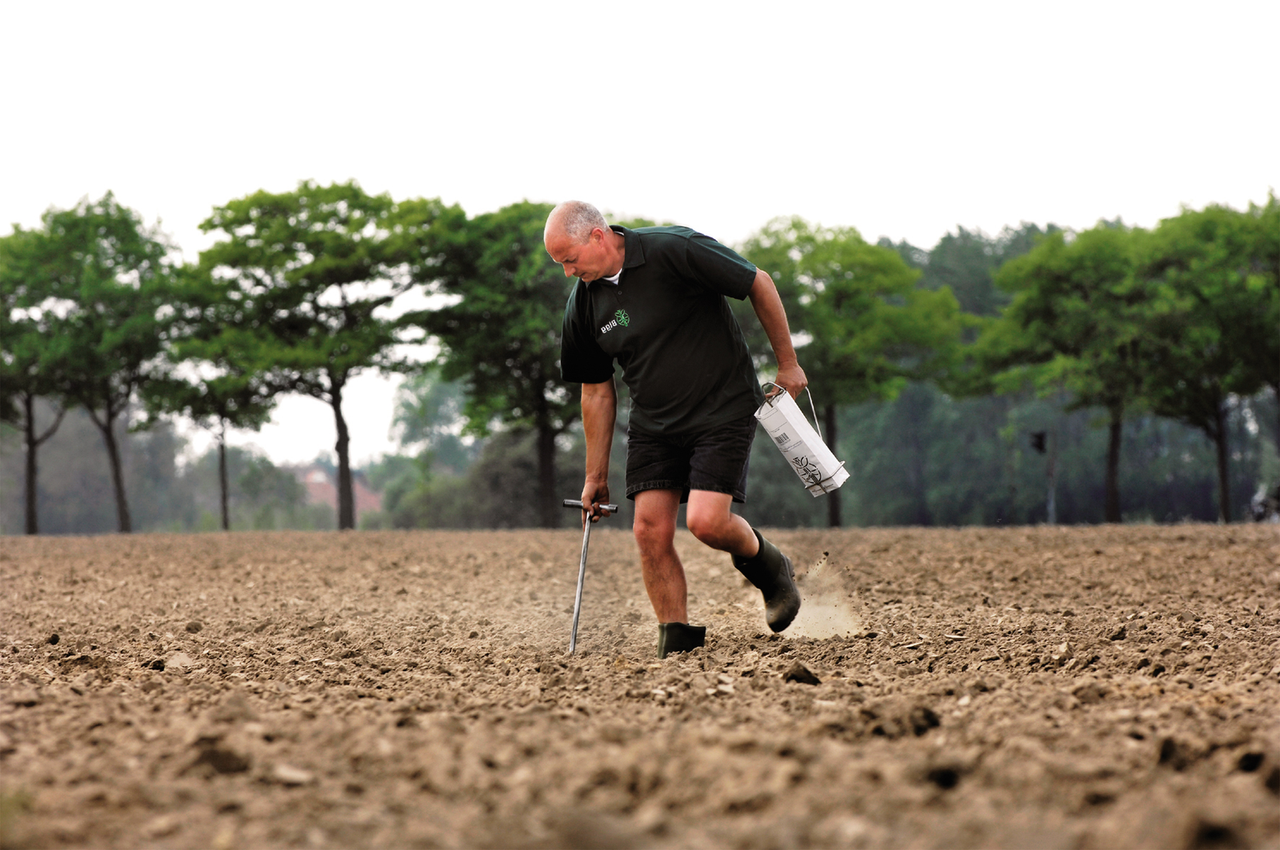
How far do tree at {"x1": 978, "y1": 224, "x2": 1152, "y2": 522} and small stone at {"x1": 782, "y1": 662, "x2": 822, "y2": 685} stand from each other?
984 inches

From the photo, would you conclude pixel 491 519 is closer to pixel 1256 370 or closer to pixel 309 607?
pixel 1256 370

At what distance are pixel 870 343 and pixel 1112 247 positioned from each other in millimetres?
6916

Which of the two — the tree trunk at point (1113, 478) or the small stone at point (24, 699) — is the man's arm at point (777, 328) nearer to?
the small stone at point (24, 699)

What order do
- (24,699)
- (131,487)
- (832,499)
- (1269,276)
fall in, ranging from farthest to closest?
(131,487)
(832,499)
(1269,276)
(24,699)

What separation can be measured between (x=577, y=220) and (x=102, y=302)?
2723 cm

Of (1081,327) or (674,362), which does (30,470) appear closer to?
(1081,327)

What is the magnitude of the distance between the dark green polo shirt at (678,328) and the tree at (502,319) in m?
22.0

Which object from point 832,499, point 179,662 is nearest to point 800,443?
point 179,662

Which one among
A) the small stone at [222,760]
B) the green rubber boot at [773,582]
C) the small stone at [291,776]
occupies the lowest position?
the small stone at [291,776]

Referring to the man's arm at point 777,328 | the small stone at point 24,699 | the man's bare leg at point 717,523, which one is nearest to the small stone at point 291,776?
the small stone at point 24,699

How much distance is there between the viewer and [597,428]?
17.2 ft

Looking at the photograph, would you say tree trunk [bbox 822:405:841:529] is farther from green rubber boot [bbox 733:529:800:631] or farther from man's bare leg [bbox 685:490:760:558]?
man's bare leg [bbox 685:490:760:558]

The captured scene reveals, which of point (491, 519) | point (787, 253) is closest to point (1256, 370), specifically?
point (787, 253)

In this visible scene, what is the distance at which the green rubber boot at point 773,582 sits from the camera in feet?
16.8
